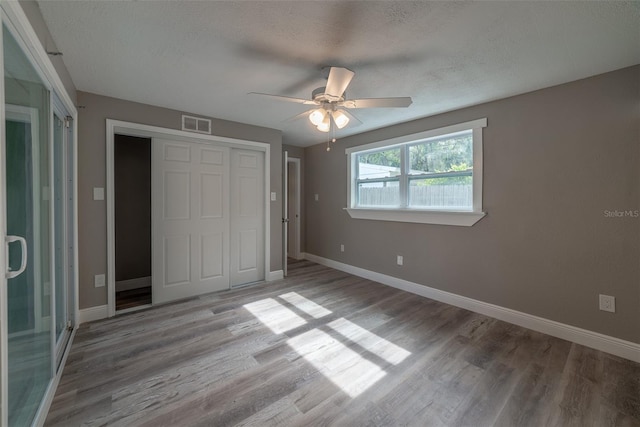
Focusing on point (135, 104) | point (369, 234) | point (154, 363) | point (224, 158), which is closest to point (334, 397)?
point (154, 363)

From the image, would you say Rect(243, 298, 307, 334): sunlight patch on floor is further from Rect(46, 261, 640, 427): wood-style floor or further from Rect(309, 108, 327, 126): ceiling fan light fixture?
Rect(309, 108, 327, 126): ceiling fan light fixture

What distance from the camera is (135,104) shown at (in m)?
2.96

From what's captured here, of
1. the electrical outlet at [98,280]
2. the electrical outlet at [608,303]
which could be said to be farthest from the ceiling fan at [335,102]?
the electrical outlet at [98,280]

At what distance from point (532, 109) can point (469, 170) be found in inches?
31.0

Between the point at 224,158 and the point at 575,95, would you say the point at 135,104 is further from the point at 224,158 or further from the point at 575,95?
the point at 575,95

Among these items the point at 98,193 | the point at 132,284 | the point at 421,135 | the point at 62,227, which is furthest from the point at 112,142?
the point at 421,135

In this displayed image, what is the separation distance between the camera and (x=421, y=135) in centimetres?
345

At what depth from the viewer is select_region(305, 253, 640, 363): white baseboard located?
7.13 ft

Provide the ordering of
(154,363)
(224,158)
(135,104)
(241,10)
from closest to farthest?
(241,10) → (154,363) → (135,104) → (224,158)

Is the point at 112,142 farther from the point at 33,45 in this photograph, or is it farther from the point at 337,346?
the point at 337,346

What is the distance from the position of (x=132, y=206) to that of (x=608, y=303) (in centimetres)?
554

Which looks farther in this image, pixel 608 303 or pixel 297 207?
pixel 297 207

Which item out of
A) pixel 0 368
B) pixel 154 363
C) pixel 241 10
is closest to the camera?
pixel 0 368

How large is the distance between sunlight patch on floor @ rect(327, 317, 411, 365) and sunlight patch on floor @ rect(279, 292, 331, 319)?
0.24 metres
